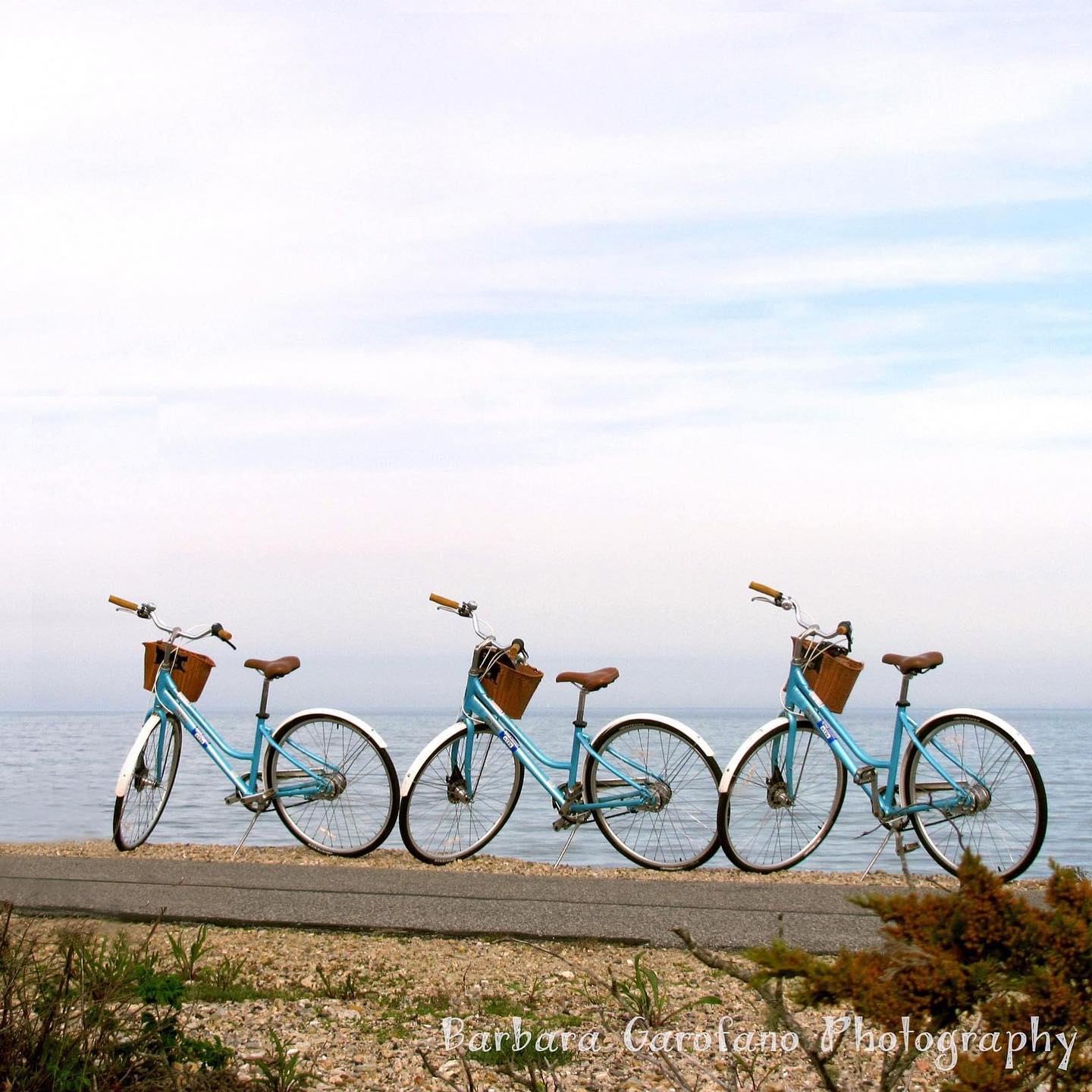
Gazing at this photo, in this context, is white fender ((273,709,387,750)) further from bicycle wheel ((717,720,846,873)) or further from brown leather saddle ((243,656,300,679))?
bicycle wheel ((717,720,846,873))

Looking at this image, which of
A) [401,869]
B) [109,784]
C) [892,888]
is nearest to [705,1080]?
[892,888]

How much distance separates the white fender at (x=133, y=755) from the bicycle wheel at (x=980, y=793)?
436 centimetres

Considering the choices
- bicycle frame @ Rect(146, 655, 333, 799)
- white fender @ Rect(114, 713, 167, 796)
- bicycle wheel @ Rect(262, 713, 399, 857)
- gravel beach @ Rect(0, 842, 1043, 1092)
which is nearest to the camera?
gravel beach @ Rect(0, 842, 1043, 1092)

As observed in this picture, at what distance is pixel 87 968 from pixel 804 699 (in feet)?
14.0

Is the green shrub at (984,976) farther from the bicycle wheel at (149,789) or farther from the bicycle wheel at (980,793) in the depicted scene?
the bicycle wheel at (149,789)

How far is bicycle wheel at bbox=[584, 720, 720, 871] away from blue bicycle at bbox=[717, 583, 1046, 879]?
18 centimetres

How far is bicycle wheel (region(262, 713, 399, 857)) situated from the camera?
24.0 feet

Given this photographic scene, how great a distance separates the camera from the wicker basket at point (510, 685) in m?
7.36

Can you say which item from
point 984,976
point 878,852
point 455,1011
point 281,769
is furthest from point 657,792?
point 984,976

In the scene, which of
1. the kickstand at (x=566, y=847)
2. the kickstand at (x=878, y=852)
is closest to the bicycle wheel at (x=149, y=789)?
the kickstand at (x=566, y=847)

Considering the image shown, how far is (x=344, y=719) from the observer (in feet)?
24.1

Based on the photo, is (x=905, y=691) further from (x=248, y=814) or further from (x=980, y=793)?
(x=248, y=814)

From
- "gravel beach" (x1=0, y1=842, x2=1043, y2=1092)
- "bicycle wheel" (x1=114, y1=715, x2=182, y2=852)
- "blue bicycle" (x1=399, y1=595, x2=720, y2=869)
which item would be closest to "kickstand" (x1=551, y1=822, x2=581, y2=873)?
"blue bicycle" (x1=399, y1=595, x2=720, y2=869)

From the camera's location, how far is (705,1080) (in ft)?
11.7
